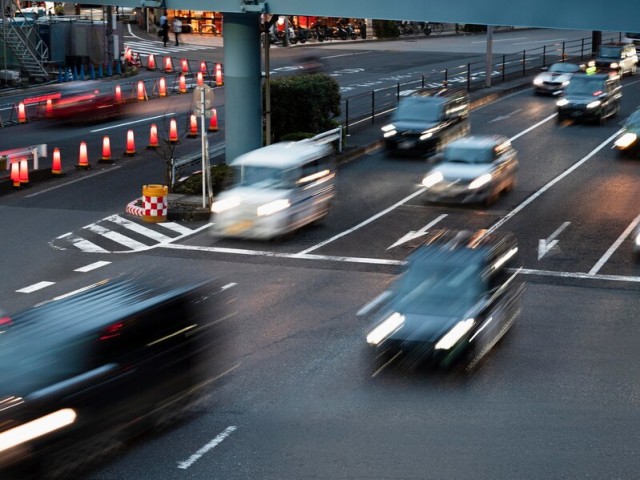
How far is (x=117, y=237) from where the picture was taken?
24766 millimetres

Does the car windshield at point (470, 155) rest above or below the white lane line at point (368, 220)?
above

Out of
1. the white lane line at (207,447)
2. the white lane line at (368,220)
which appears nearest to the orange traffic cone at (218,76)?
the white lane line at (368,220)

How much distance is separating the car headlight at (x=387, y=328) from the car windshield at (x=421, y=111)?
19.3 metres

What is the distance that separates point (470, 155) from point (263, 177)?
6.45m

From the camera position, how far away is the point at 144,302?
13.4m

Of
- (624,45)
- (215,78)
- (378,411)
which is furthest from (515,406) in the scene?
(624,45)

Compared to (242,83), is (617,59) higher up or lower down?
lower down

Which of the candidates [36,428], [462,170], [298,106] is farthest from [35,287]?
[298,106]

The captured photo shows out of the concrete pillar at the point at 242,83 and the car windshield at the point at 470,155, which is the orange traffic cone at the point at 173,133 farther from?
the car windshield at the point at 470,155

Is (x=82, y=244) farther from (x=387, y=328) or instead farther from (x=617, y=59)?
(x=617, y=59)

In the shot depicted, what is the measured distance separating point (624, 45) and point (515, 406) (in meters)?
45.2

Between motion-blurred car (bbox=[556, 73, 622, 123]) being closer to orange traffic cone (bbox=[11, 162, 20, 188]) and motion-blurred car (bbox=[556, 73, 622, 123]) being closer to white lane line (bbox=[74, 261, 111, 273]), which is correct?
orange traffic cone (bbox=[11, 162, 20, 188])

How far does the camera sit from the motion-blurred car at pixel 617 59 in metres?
53.9

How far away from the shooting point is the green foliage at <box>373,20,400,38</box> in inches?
3091
